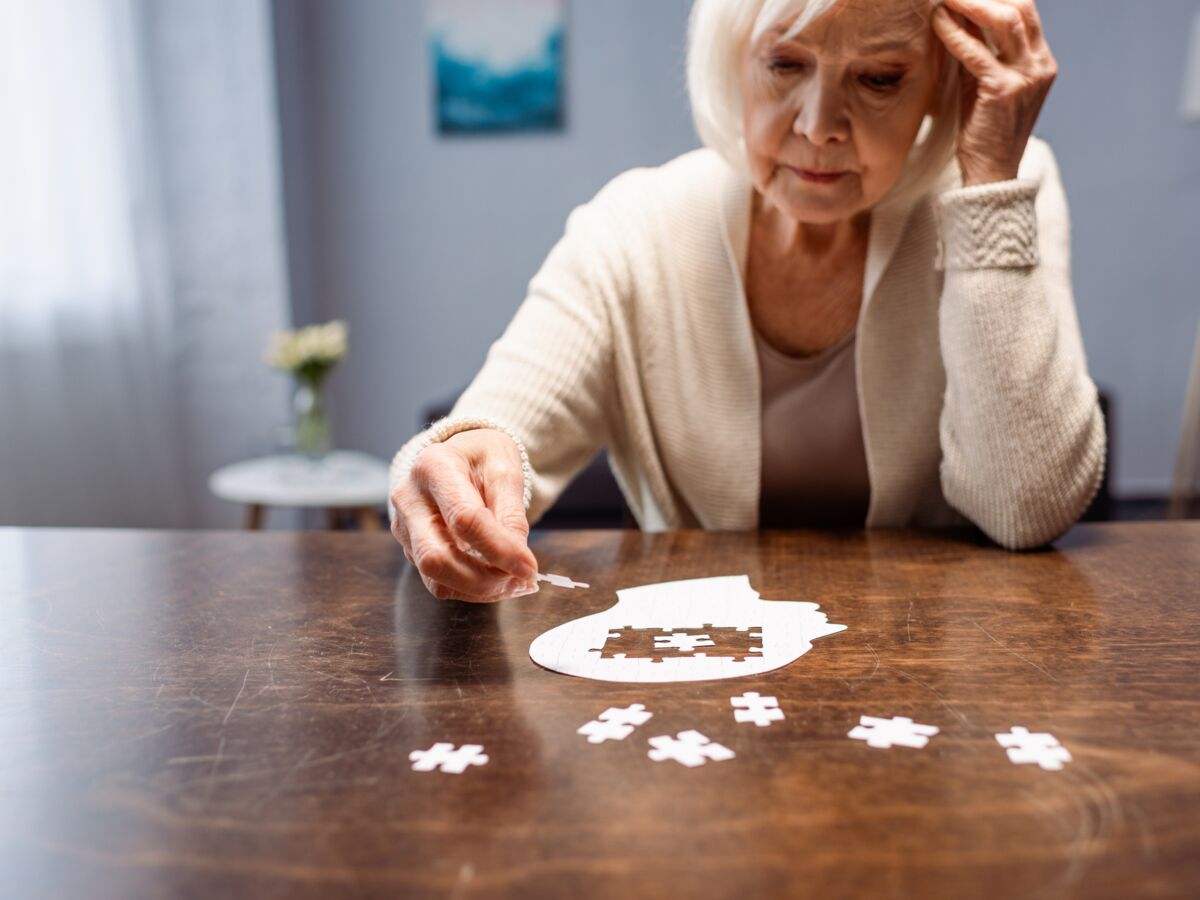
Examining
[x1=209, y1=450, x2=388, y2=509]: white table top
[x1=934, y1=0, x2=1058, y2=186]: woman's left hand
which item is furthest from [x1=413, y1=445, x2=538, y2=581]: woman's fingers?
[x1=209, y1=450, x2=388, y2=509]: white table top

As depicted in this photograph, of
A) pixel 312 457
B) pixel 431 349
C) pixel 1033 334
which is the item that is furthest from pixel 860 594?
pixel 431 349

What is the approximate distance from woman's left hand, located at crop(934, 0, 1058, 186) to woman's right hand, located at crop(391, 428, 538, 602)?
25.6 inches

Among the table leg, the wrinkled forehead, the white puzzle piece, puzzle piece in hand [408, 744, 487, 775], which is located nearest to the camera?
puzzle piece in hand [408, 744, 487, 775]

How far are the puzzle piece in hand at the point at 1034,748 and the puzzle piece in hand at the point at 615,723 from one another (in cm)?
22

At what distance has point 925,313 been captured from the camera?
141 centimetres

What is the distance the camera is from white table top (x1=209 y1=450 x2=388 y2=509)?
2.99 m

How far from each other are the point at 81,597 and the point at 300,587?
0.21 meters

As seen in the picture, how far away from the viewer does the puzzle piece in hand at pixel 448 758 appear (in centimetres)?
64

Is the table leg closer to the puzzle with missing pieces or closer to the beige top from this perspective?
the beige top

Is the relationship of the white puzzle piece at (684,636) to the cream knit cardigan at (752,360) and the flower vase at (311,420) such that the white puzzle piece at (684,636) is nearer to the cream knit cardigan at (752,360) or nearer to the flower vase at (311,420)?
the cream knit cardigan at (752,360)

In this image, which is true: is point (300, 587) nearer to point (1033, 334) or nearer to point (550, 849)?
point (550, 849)

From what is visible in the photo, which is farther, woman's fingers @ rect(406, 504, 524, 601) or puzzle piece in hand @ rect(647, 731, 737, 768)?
woman's fingers @ rect(406, 504, 524, 601)

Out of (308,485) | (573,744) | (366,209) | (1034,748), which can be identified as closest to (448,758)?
(573,744)

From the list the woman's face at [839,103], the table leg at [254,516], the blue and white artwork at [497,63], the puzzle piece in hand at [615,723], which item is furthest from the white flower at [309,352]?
the puzzle piece in hand at [615,723]
